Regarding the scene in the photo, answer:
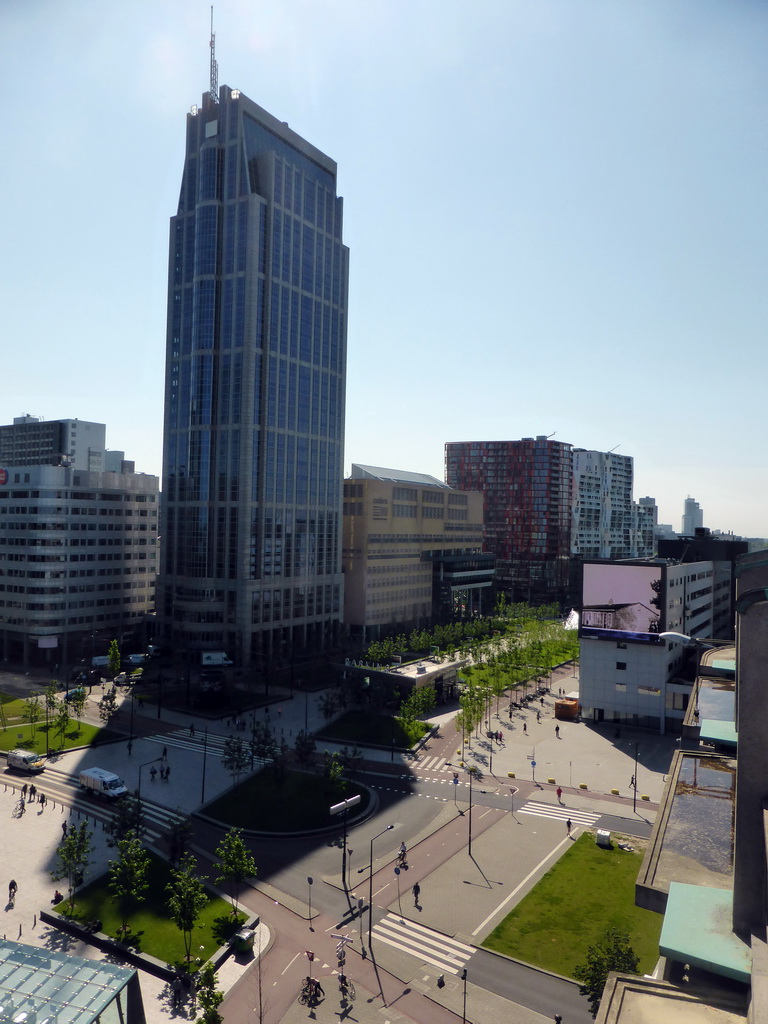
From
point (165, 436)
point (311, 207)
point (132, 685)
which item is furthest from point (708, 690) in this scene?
point (311, 207)

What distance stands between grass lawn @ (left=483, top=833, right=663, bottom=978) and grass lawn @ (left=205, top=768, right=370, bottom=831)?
19.9 metres

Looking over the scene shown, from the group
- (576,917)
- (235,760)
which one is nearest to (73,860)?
(235,760)

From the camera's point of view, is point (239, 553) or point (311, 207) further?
point (311, 207)

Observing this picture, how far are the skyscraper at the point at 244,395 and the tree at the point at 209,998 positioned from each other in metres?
86.8

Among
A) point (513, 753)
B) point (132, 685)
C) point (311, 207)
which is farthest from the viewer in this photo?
point (311, 207)

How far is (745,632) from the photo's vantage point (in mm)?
22734

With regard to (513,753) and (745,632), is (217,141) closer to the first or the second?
(513,753)

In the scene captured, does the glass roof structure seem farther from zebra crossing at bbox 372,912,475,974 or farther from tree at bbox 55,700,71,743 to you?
tree at bbox 55,700,71,743

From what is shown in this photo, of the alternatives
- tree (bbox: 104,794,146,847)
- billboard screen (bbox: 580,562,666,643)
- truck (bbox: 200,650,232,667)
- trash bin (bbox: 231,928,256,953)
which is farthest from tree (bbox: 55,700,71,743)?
billboard screen (bbox: 580,562,666,643)

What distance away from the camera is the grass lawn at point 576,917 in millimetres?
42594

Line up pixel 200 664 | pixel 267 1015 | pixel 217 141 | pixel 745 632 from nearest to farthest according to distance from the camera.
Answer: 1. pixel 745 632
2. pixel 267 1015
3. pixel 200 664
4. pixel 217 141

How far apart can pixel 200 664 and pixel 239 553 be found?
20804mm

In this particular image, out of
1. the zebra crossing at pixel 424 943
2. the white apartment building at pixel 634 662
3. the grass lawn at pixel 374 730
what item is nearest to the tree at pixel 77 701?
the grass lawn at pixel 374 730

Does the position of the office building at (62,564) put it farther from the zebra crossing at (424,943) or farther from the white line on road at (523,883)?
the white line on road at (523,883)
